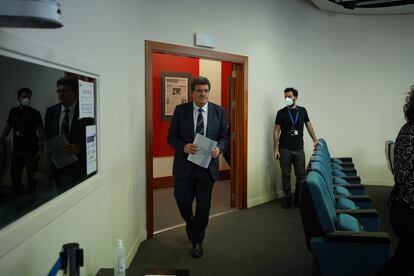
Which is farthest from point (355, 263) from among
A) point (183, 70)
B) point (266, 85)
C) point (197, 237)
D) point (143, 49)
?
point (183, 70)

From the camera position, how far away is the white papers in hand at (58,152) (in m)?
1.42

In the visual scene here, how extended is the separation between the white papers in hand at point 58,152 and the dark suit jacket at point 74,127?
0.03 meters

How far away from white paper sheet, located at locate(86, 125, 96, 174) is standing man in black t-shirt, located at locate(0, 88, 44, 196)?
21.1 inches

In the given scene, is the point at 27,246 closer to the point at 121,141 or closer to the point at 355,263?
the point at 121,141

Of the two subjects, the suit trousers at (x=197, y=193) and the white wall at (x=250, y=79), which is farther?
the suit trousers at (x=197, y=193)

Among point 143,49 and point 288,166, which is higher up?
point 143,49

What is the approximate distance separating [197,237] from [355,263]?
4.84 ft

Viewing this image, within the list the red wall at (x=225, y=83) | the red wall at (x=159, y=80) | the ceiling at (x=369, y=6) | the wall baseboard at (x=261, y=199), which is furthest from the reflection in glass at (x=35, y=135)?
the red wall at (x=225, y=83)

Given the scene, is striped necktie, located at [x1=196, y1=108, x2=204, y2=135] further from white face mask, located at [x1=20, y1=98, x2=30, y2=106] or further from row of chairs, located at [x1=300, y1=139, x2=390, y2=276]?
white face mask, located at [x1=20, y1=98, x2=30, y2=106]

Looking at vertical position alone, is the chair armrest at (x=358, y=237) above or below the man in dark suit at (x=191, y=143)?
below

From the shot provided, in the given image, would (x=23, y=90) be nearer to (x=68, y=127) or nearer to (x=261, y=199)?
(x=68, y=127)

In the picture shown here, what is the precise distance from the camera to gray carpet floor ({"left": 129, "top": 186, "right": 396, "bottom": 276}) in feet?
10.1

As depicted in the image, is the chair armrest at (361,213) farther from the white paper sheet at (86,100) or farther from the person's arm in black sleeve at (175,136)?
the white paper sheet at (86,100)

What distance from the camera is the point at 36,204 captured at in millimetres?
1302
